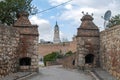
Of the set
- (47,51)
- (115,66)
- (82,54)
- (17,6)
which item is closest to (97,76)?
(115,66)

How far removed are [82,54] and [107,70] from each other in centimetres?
362

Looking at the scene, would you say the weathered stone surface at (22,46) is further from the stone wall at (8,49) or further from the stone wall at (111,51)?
the stone wall at (111,51)

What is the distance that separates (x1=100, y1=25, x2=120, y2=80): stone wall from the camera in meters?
20.6

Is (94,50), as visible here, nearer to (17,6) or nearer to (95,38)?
(95,38)

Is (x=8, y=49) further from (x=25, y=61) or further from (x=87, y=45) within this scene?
(x=87, y=45)

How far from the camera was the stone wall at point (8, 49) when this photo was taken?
2039cm

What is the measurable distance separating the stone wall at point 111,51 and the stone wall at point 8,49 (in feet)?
20.0

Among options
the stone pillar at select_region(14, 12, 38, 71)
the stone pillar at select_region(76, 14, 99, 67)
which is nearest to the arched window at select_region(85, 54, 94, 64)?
the stone pillar at select_region(76, 14, 99, 67)

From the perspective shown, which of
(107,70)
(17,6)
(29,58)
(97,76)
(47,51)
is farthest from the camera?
(47,51)

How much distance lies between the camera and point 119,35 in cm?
2022

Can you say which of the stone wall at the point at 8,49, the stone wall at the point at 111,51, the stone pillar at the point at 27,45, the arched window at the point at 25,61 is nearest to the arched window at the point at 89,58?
the stone wall at the point at 111,51

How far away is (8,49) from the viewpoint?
71.2 ft

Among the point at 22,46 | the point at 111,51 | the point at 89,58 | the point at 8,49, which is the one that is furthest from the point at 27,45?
the point at 111,51

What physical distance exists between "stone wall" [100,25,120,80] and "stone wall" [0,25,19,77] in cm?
610
